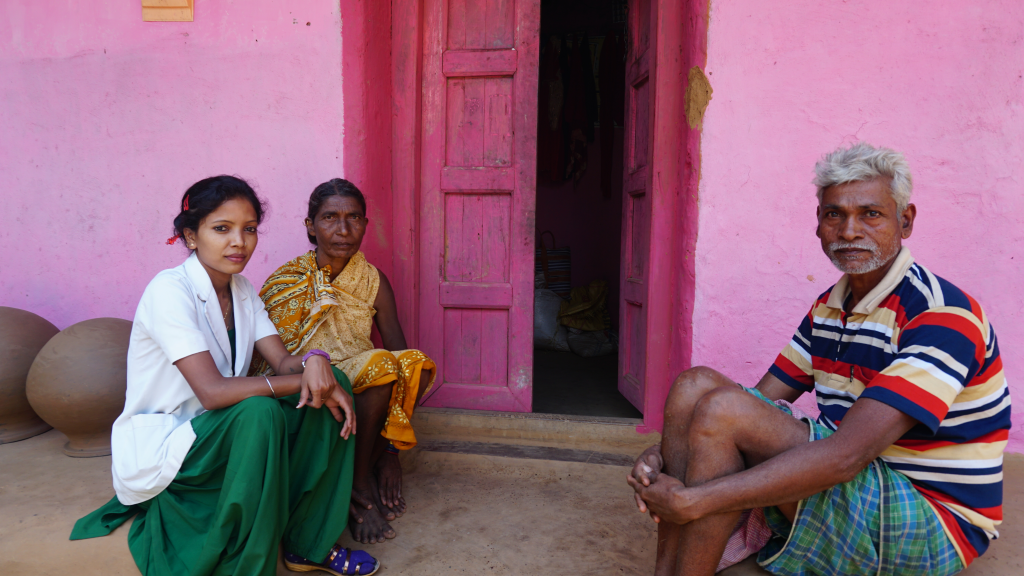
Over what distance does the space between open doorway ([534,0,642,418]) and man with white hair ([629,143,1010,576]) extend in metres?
3.03

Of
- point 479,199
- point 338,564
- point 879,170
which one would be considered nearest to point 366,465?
point 338,564

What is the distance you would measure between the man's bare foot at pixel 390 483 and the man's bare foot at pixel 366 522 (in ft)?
0.42

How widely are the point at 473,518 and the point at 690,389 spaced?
1.29 metres

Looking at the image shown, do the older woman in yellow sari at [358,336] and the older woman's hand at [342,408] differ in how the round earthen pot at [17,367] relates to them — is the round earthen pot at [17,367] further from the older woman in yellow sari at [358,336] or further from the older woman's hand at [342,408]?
the older woman's hand at [342,408]

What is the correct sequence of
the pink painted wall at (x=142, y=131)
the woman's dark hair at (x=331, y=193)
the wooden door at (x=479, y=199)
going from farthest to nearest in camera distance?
the wooden door at (x=479, y=199) → the pink painted wall at (x=142, y=131) → the woman's dark hair at (x=331, y=193)

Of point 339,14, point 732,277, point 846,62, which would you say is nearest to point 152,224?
point 339,14

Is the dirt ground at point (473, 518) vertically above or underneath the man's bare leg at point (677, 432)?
underneath

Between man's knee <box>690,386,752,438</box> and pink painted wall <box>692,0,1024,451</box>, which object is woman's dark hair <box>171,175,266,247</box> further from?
pink painted wall <box>692,0,1024,451</box>

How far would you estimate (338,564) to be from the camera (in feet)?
6.64

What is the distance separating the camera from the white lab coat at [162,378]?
71.9 inches

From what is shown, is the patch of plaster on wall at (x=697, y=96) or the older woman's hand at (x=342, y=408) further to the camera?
the patch of plaster on wall at (x=697, y=96)

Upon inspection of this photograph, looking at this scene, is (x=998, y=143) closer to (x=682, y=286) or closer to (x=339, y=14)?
(x=682, y=286)

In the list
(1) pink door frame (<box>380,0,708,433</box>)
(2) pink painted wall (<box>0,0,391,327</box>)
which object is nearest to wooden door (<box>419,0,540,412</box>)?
(1) pink door frame (<box>380,0,708,433</box>)

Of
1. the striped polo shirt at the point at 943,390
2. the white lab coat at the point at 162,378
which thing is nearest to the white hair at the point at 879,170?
the striped polo shirt at the point at 943,390
